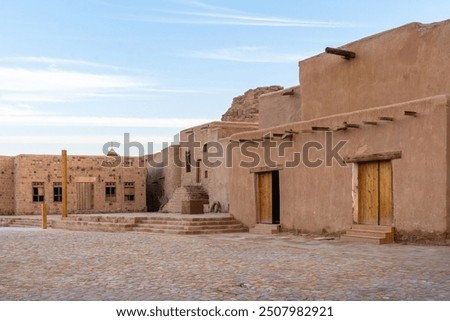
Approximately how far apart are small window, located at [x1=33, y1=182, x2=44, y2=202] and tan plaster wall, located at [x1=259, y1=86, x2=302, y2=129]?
17.2m

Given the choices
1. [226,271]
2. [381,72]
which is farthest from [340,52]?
[226,271]

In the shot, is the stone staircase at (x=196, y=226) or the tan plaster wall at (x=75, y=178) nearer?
the stone staircase at (x=196, y=226)

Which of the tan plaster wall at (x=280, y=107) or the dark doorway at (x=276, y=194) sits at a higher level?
the tan plaster wall at (x=280, y=107)

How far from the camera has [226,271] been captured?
9320 millimetres

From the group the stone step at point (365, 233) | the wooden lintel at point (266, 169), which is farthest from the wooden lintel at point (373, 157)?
the wooden lintel at point (266, 169)

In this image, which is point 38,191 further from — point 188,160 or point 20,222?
point 188,160

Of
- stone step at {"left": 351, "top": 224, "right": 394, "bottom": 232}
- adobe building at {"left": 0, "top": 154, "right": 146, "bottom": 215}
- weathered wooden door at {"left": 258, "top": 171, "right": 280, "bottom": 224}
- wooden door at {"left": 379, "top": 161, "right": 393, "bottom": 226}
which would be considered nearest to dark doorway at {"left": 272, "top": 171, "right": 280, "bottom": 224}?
weathered wooden door at {"left": 258, "top": 171, "right": 280, "bottom": 224}

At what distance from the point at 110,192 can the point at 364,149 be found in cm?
2357

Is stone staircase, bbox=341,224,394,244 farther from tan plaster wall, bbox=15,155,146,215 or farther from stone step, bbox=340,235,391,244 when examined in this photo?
tan plaster wall, bbox=15,155,146,215

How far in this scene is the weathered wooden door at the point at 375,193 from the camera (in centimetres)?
1429

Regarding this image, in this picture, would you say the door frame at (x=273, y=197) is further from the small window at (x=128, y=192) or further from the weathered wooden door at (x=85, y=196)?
the weathered wooden door at (x=85, y=196)

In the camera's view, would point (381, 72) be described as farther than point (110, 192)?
No

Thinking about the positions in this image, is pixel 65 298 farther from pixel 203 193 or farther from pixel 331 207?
pixel 203 193

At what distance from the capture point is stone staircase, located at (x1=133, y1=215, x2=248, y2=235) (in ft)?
61.2
